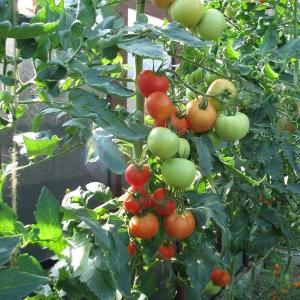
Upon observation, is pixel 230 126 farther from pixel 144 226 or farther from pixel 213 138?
pixel 144 226

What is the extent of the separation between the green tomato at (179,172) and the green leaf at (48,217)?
33cm

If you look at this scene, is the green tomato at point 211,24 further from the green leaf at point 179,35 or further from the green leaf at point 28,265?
the green leaf at point 28,265

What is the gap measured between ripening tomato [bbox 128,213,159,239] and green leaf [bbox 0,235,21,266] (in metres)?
0.49

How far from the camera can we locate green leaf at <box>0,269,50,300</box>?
1.84ft

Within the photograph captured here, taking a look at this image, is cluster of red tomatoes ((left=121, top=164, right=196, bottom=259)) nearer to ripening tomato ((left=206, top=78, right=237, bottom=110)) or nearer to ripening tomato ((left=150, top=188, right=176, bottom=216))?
ripening tomato ((left=150, top=188, right=176, bottom=216))

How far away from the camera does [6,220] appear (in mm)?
700

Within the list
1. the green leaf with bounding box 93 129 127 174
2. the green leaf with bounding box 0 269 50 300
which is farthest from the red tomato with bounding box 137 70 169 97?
the green leaf with bounding box 0 269 50 300

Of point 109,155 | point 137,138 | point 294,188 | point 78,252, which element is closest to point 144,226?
point 78,252

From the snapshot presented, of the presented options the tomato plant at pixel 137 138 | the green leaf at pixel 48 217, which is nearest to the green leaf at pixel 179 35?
the tomato plant at pixel 137 138

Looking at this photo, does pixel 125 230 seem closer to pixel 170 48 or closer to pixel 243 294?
pixel 170 48

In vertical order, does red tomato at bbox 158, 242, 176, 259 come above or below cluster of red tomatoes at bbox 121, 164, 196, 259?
below

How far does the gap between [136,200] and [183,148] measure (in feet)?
0.52

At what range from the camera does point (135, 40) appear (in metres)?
0.84

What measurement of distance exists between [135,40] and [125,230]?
44cm
